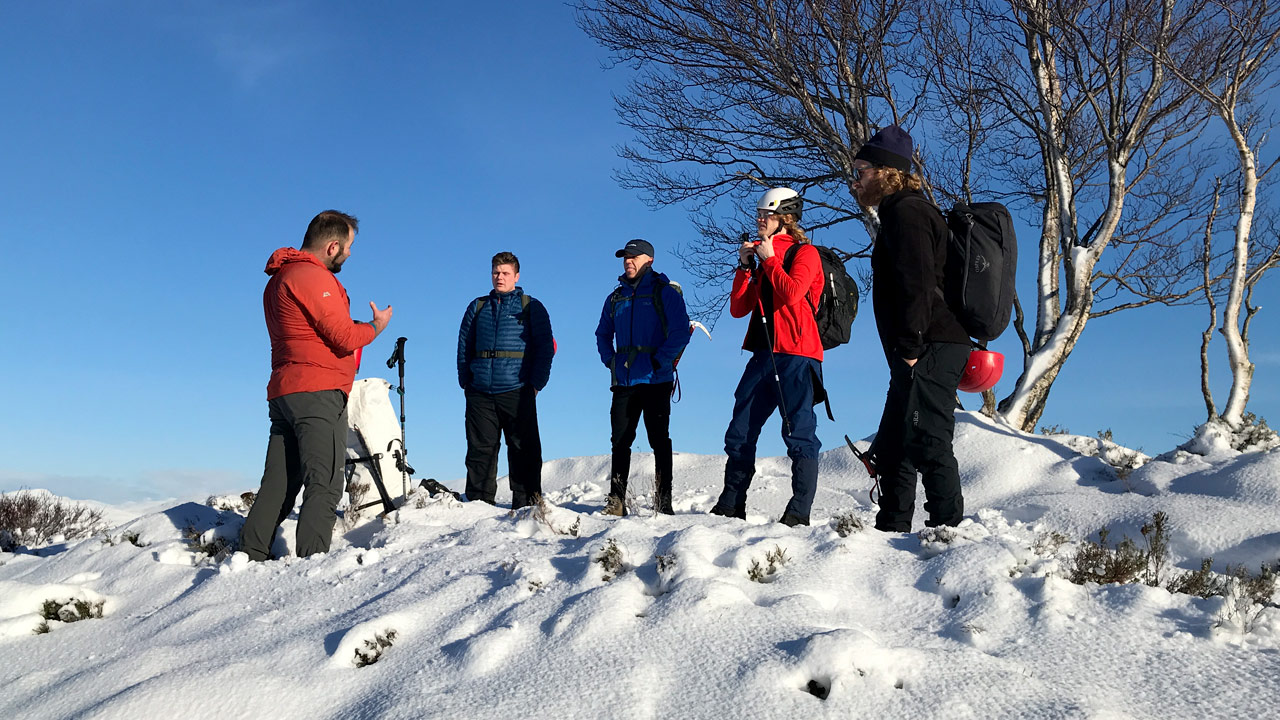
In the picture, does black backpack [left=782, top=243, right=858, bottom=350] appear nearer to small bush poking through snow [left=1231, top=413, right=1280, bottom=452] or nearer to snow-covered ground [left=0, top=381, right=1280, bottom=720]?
snow-covered ground [left=0, top=381, right=1280, bottom=720]

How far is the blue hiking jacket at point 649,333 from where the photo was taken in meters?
6.35

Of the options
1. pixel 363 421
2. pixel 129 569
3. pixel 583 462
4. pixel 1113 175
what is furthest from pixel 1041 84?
pixel 129 569

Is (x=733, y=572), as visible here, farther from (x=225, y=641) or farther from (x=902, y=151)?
(x=902, y=151)

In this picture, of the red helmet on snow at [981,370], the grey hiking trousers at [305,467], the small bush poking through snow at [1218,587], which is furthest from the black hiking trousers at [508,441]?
the small bush poking through snow at [1218,587]

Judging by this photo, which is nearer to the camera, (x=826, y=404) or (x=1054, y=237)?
(x=826, y=404)

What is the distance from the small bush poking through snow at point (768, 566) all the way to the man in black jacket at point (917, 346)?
3.02ft

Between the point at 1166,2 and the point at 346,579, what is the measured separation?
11433 millimetres

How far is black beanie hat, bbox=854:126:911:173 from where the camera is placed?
4617 millimetres

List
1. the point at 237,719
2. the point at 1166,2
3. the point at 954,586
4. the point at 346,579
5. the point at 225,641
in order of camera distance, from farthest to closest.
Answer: the point at 1166,2
the point at 346,579
the point at 225,641
the point at 954,586
the point at 237,719

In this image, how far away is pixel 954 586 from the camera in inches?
134

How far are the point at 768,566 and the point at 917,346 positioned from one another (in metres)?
1.34

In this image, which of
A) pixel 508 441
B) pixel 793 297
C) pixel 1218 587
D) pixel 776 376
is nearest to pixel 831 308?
pixel 793 297

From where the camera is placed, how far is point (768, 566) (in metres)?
3.66

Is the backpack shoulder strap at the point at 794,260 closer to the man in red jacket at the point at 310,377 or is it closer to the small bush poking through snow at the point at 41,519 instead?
the man in red jacket at the point at 310,377
